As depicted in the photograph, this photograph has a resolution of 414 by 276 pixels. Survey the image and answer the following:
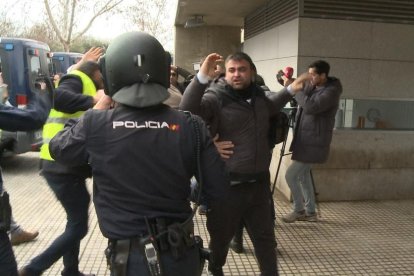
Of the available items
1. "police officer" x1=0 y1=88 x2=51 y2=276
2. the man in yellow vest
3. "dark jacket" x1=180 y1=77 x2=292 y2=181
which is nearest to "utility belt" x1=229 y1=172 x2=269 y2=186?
"dark jacket" x1=180 y1=77 x2=292 y2=181

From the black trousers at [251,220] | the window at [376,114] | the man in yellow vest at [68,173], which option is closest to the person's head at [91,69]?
the man in yellow vest at [68,173]

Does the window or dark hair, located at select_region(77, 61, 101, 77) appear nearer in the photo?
dark hair, located at select_region(77, 61, 101, 77)

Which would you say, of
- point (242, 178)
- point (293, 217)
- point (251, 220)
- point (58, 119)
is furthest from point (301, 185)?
point (58, 119)

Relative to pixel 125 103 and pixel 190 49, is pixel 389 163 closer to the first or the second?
pixel 125 103

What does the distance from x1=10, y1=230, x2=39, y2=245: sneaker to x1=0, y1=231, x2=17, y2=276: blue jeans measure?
2000 mm

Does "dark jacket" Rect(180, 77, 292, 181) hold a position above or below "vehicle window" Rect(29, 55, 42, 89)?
below

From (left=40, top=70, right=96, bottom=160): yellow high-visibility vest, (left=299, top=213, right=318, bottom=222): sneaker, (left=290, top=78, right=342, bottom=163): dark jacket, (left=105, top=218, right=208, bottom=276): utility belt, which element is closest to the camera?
(left=105, top=218, right=208, bottom=276): utility belt

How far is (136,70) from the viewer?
1802mm

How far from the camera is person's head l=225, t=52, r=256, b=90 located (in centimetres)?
311

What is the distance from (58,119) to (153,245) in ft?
5.77

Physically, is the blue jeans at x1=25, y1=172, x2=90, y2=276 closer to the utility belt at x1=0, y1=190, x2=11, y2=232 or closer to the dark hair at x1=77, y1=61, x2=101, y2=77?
the utility belt at x1=0, y1=190, x2=11, y2=232

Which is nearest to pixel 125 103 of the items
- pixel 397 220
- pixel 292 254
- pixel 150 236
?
pixel 150 236

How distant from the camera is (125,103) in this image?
1.77 meters

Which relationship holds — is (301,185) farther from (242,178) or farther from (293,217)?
(242,178)
